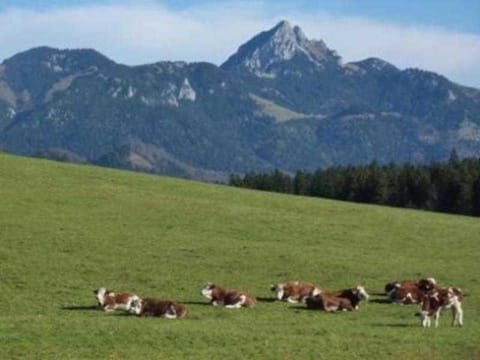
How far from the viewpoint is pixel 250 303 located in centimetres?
2864

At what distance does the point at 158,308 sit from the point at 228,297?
3.07 m

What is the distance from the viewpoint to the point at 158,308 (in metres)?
26.4

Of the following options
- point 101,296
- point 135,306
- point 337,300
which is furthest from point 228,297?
point 101,296

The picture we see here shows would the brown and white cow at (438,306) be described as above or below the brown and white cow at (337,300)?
above

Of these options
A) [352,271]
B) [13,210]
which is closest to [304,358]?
[352,271]

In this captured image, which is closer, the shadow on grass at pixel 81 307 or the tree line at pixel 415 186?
the shadow on grass at pixel 81 307

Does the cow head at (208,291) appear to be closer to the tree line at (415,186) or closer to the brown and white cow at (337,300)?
the brown and white cow at (337,300)

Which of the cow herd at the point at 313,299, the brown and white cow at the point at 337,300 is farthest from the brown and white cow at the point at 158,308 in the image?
the brown and white cow at the point at 337,300

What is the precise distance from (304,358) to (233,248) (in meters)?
20.5

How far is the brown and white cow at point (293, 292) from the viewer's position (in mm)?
30297

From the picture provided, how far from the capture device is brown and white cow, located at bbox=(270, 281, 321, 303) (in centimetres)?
3030

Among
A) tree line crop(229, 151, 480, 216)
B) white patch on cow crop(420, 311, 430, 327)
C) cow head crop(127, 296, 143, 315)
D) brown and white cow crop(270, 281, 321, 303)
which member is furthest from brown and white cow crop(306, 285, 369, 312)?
tree line crop(229, 151, 480, 216)

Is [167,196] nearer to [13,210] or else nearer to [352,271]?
[13,210]

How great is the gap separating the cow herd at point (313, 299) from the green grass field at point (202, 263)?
52 cm
